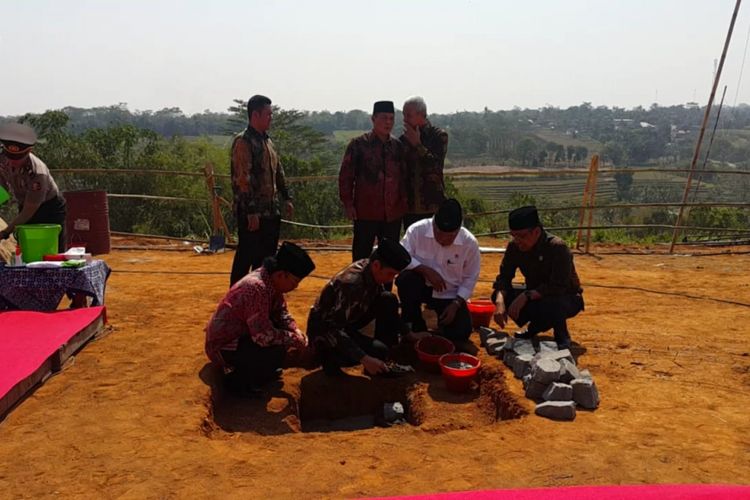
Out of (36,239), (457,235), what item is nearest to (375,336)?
(457,235)

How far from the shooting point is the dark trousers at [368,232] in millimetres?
4996

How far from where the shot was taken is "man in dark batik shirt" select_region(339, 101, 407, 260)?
4.88 metres

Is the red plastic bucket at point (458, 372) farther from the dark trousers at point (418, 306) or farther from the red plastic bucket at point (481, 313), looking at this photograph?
the red plastic bucket at point (481, 313)

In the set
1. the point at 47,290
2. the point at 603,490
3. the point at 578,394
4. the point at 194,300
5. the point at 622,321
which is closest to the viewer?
the point at 603,490

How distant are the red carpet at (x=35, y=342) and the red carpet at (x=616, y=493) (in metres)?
2.24

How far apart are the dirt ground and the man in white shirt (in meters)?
0.49

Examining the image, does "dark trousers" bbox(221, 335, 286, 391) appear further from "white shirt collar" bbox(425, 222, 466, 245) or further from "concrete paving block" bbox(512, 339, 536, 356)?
"concrete paving block" bbox(512, 339, 536, 356)

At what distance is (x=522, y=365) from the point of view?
3674 mm

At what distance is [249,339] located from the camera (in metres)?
3.56

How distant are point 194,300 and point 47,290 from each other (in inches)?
62.7

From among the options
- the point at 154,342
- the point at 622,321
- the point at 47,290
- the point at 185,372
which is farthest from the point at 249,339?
the point at 622,321

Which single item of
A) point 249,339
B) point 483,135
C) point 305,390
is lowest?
point 305,390

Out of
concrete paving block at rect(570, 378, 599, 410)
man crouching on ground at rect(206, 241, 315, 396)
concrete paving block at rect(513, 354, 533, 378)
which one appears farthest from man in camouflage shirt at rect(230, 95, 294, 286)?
concrete paving block at rect(570, 378, 599, 410)

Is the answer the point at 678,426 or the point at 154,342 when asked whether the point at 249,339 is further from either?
the point at 678,426
